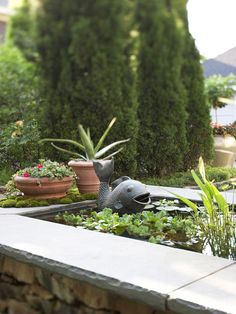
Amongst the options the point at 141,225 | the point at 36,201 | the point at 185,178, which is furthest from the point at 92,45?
the point at 185,178

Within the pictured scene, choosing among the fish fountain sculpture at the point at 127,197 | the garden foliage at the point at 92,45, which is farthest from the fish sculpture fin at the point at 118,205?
the garden foliage at the point at 92,45

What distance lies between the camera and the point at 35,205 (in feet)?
6.89

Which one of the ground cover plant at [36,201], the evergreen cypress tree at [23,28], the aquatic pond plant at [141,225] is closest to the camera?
the evergreen cypress tree at [23,28]

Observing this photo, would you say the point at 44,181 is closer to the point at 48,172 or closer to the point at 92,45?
the point at 48,172

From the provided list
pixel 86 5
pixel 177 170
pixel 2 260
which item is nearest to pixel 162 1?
pixel 86 5

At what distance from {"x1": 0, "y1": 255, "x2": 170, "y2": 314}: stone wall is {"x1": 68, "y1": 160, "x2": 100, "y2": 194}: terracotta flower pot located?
1061 mm

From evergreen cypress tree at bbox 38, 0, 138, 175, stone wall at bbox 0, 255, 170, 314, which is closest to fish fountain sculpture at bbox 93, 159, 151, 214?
stone wall at bbox 0, 255, 170, 314

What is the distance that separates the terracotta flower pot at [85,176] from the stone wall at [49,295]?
1.06m

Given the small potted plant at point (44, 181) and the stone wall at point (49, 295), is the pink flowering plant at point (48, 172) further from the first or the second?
the stone wall at point (49, 295)

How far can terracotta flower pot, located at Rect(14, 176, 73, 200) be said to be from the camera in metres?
2.18

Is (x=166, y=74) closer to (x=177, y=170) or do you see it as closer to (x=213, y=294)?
(x=213, y=294)

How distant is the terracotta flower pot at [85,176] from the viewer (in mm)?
2357

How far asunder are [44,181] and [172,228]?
0.83 metres

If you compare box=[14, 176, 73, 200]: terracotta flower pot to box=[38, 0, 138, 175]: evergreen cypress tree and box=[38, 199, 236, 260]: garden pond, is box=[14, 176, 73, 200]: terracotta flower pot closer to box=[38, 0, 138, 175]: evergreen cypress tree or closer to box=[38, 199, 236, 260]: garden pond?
box=[38, 199, 236, 260]: garden pond
